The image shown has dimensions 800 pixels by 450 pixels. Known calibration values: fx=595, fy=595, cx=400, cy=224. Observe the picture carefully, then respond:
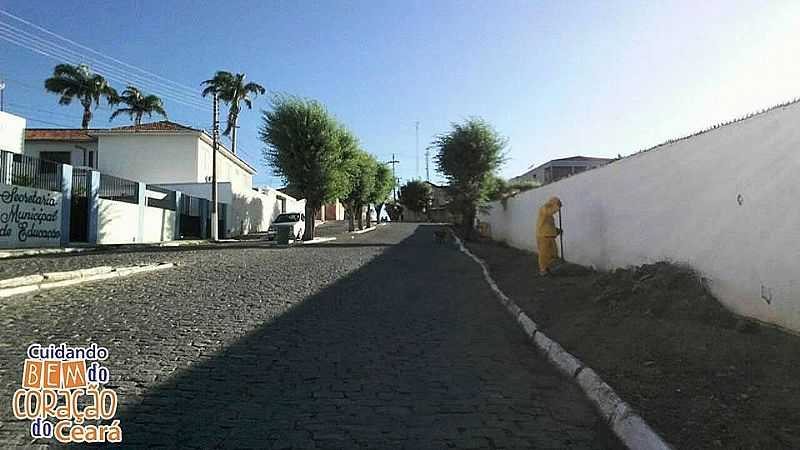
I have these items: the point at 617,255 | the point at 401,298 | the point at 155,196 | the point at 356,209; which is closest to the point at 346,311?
the point at 401,298

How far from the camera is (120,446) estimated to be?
3.72 m

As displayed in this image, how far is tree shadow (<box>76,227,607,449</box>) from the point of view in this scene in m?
3.99

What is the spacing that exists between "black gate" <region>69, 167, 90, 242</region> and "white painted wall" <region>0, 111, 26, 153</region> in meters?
5.46

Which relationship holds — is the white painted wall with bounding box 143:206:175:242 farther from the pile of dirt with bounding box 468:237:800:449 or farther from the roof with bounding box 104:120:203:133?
the pile of dirt with bounding box 468:237:800:449

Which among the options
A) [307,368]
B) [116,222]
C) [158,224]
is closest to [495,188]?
[158,224]

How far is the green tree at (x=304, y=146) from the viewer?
30.4 meters

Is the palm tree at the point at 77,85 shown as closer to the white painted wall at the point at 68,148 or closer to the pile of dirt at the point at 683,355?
the white painted wall at the point at 68,148

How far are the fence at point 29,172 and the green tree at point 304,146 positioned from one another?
37.3 ft

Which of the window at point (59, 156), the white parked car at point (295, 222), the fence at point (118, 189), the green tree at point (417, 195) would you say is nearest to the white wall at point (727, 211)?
the fence at point (118, 189)

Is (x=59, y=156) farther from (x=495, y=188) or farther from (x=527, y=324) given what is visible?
(x=527, y=324)

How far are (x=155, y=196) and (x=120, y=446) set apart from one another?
2720 centimetres

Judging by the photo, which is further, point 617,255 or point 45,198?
point 45,198

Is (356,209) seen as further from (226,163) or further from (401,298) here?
(401,298)

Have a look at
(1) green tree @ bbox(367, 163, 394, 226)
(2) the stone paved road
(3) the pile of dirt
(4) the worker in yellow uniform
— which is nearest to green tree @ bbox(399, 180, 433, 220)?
(1) green tree @ bbox(367, 163, 394, 226)
